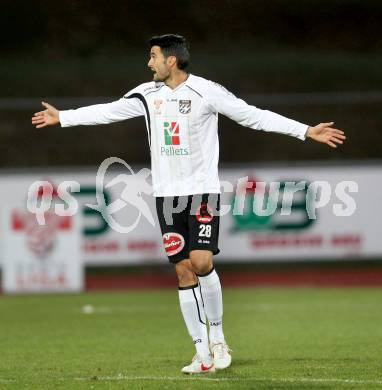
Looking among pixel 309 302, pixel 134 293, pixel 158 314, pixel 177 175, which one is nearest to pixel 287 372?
pixel 177 175

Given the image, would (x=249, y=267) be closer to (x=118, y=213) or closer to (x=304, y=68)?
(x=118, y=213)

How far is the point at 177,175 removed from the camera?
846 centimetres

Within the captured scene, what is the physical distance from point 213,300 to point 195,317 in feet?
0.61

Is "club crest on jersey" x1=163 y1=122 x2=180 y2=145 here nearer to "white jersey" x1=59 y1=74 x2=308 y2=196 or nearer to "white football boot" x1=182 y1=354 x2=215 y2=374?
"white jersey" x1=59 y1=74 x2=308 y2=196

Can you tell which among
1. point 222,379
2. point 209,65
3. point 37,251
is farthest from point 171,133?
point 209,65

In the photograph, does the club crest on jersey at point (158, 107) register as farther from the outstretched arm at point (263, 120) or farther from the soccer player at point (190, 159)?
the outstretched arm at point (263, 120)

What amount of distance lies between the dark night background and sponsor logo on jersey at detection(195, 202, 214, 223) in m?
12.9

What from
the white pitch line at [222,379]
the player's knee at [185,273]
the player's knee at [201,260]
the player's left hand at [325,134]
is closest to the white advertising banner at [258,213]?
the player's knee at [185,273]

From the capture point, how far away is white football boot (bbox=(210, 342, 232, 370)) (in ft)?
28.1

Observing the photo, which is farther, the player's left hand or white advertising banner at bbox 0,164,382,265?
white advertising banner at bbox 0,164,382,265

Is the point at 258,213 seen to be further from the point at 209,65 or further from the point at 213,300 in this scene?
the point at 209,65

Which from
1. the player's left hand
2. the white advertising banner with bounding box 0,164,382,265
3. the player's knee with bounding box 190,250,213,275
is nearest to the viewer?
the player's left hand

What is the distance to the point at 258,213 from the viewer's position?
18719 millimetres

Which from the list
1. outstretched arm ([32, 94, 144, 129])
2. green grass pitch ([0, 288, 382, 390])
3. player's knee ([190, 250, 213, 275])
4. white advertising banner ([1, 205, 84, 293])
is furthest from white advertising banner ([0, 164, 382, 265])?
player's knee ([190, 250, 213, 275])
